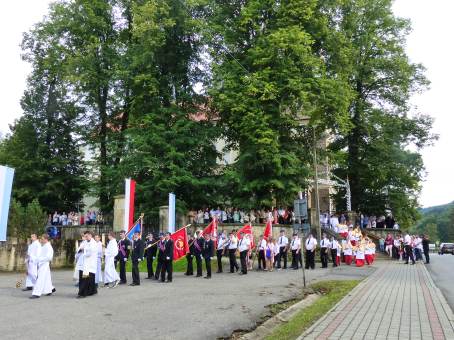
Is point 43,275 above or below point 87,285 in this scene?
above

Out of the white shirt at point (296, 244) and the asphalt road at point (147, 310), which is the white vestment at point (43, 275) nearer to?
the asphalt road at point (147, 310)

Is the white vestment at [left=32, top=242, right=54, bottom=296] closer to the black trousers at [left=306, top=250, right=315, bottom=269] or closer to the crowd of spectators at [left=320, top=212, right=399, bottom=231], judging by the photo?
the black trousers at [left=306, top=250, right=315, bottom=269]

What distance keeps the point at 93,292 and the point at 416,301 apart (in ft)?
29.4

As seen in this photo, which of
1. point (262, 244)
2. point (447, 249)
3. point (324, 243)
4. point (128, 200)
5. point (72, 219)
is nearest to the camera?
point (128, 200)

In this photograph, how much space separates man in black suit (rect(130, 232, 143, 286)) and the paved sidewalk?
23.9ft

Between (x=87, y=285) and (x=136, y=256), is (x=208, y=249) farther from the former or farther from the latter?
(x=87, y=285)

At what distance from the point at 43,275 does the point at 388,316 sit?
9.70 m

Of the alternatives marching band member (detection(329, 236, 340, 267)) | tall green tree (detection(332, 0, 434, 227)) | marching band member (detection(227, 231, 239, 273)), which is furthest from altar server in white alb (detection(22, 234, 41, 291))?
tall green tree (detection(332, 0, 434, 227))

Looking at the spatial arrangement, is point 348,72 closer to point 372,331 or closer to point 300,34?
point 300,34

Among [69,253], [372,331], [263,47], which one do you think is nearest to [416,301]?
[372,331]

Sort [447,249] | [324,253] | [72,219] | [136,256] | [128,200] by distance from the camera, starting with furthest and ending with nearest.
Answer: [447,249] → [72,219] → [324,253] → [128,200] → [136,256]

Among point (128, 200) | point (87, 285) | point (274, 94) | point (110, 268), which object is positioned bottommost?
point (87, 285)

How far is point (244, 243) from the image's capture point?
20859 millimetres

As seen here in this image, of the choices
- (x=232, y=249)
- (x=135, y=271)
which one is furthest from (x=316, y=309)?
(x=232, y=249)
